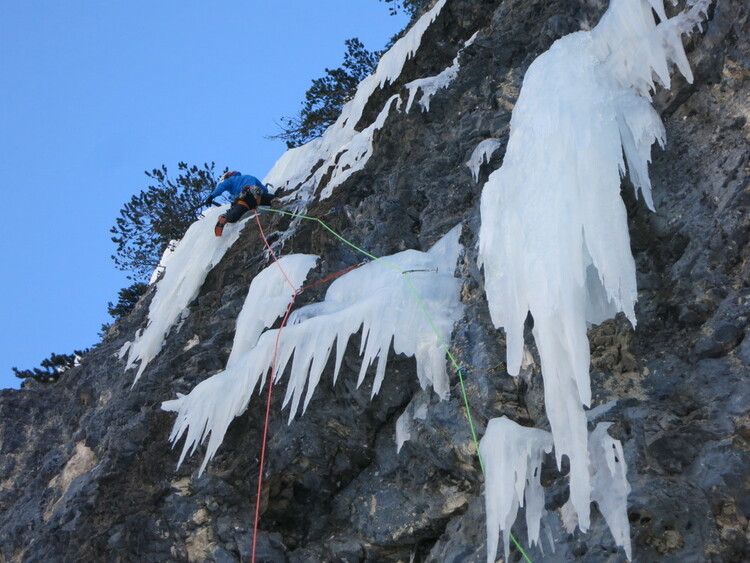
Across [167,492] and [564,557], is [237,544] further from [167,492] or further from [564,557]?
[564,557]

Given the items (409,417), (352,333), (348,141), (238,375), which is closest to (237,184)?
(348,141)

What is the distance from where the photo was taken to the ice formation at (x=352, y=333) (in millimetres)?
5633

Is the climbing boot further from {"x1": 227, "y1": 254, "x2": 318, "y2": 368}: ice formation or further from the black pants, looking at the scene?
{"x1": 227, "y1": 254, "x2": 318, "y2": 368}: ice formation

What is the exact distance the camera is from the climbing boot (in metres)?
9.27

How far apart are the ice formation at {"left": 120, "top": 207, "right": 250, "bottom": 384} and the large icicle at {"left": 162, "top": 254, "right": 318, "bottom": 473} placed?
4.66ft

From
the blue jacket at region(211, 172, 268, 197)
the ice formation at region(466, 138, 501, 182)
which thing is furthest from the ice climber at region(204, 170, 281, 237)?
the ice formation at region(466, 138, 501, 182)

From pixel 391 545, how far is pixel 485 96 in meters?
4.24

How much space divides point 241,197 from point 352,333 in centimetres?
393

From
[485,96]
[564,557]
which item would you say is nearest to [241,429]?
[564,557]

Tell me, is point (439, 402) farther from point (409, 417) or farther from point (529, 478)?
point (529, 478)

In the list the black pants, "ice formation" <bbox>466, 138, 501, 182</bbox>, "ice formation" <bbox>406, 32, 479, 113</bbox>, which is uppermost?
"ice formation" <bbox>406, 32, 479, 113</bbox>

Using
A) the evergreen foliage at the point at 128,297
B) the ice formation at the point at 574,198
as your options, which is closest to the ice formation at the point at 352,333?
the ice formation at the point at 574,198

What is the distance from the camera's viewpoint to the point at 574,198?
4.60m

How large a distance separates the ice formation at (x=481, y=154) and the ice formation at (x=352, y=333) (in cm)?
59
